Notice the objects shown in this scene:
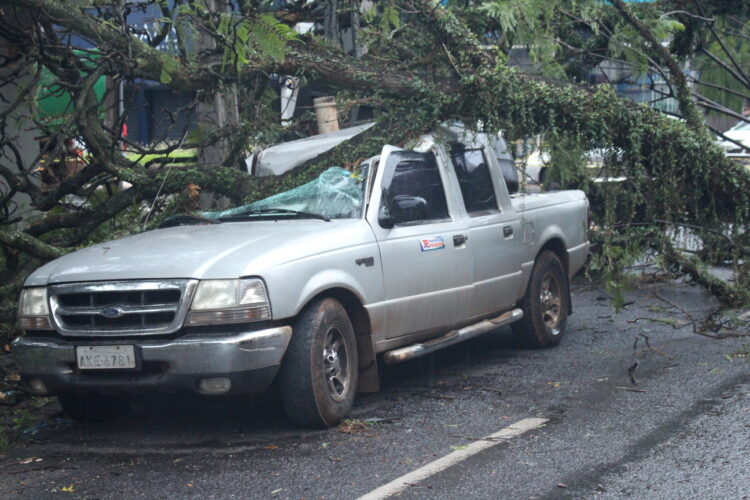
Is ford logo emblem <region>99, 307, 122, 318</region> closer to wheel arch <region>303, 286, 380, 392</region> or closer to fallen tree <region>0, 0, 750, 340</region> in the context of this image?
wheel arch <region>303, 286, 380, 392</region>

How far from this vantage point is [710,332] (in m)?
8.70

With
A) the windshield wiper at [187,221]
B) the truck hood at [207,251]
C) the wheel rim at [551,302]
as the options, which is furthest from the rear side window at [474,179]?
the windshield wiper at [187,221]

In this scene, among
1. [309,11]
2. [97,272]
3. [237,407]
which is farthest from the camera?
[309,11]

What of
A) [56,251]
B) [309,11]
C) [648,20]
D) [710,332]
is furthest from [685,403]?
[309,11]

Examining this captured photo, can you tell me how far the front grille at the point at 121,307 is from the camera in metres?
5.31

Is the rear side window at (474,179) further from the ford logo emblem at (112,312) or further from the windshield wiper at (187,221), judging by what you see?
the ford logo emblem at (112,312)

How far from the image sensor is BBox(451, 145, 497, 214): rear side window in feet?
25.1

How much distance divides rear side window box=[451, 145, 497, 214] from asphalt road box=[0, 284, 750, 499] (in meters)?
1.30

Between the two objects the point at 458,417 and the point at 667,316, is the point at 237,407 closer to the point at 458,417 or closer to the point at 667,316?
the point at 458,417

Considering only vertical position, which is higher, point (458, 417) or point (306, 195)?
point (306, 195)

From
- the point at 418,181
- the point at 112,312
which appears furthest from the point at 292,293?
the point at 418,181

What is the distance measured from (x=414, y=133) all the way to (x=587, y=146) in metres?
1.57

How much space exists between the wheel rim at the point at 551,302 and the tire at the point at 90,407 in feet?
12.5

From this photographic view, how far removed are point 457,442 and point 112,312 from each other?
206 centimetres
